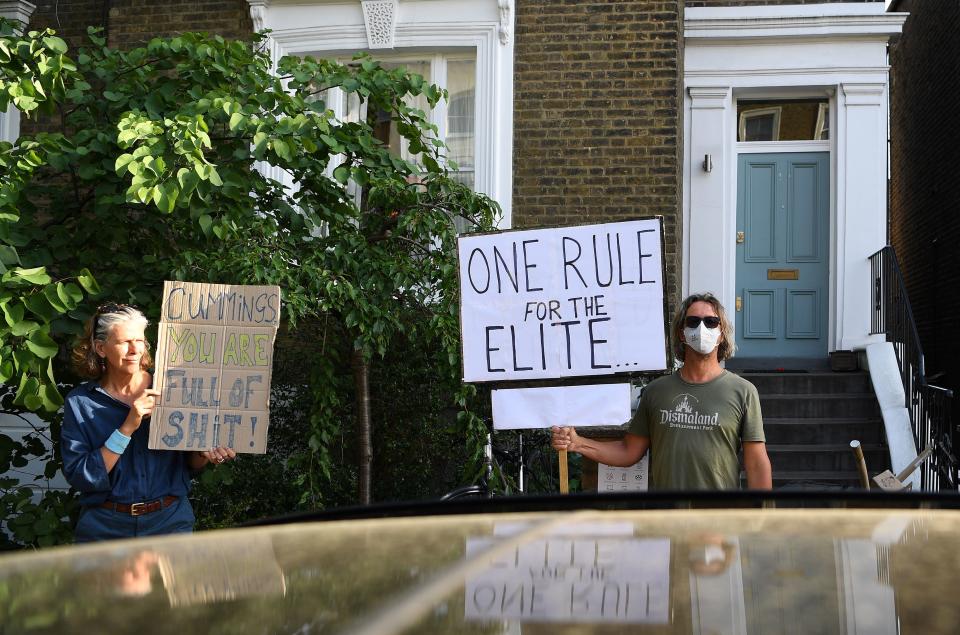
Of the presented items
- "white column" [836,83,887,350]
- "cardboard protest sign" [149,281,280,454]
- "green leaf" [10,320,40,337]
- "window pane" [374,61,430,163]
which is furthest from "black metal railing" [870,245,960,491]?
"green leaf" [10,320,40,337]

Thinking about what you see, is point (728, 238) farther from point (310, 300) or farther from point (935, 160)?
point (310, 300)

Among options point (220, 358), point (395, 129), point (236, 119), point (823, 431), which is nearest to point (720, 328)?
point (220, 358)

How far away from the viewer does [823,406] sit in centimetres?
911

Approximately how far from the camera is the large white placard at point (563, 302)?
4418 mm

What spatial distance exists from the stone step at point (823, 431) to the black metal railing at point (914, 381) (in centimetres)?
39

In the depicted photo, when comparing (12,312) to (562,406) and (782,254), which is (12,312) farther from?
(782,254)

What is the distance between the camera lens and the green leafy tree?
4742 millimetres

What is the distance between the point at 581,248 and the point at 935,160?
10860 millimetres

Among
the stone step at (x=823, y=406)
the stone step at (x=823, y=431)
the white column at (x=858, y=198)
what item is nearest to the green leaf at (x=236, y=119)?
the stone step at (x=823, y=431)

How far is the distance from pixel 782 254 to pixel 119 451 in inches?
335

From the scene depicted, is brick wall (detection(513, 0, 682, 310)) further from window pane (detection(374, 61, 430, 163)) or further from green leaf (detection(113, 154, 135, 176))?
green leaf (detection(113, 154, 135, 176))

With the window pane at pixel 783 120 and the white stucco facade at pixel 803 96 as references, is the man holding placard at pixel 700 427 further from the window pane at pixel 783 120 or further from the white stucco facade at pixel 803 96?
the window pane at pixel 783 120

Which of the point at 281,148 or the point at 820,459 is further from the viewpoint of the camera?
the point at 820,459

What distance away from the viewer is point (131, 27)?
1004 cm
